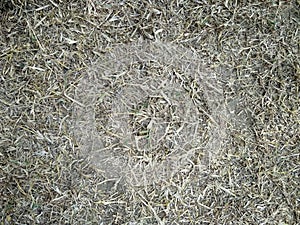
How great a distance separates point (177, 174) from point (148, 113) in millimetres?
252

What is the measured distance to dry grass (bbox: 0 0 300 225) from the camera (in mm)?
1817

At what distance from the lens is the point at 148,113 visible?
185cm

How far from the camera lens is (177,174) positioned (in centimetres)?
184

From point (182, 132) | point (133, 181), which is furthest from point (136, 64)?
point (133, 181)

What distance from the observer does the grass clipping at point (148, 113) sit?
6.03 feet

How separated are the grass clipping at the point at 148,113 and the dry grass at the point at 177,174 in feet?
0.11

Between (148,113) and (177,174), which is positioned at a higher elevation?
(148,113)

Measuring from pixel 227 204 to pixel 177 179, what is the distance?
209 millimetres

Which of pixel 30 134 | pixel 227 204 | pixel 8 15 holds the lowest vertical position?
pixel 227 204

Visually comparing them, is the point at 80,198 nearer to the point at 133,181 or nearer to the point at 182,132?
the point at 133,181

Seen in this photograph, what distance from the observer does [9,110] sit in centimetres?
183

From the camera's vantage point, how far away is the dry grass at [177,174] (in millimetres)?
1817

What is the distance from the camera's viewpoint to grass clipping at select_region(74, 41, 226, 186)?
1837mm

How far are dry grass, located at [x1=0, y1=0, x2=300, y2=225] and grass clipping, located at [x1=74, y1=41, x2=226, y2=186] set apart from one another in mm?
33
